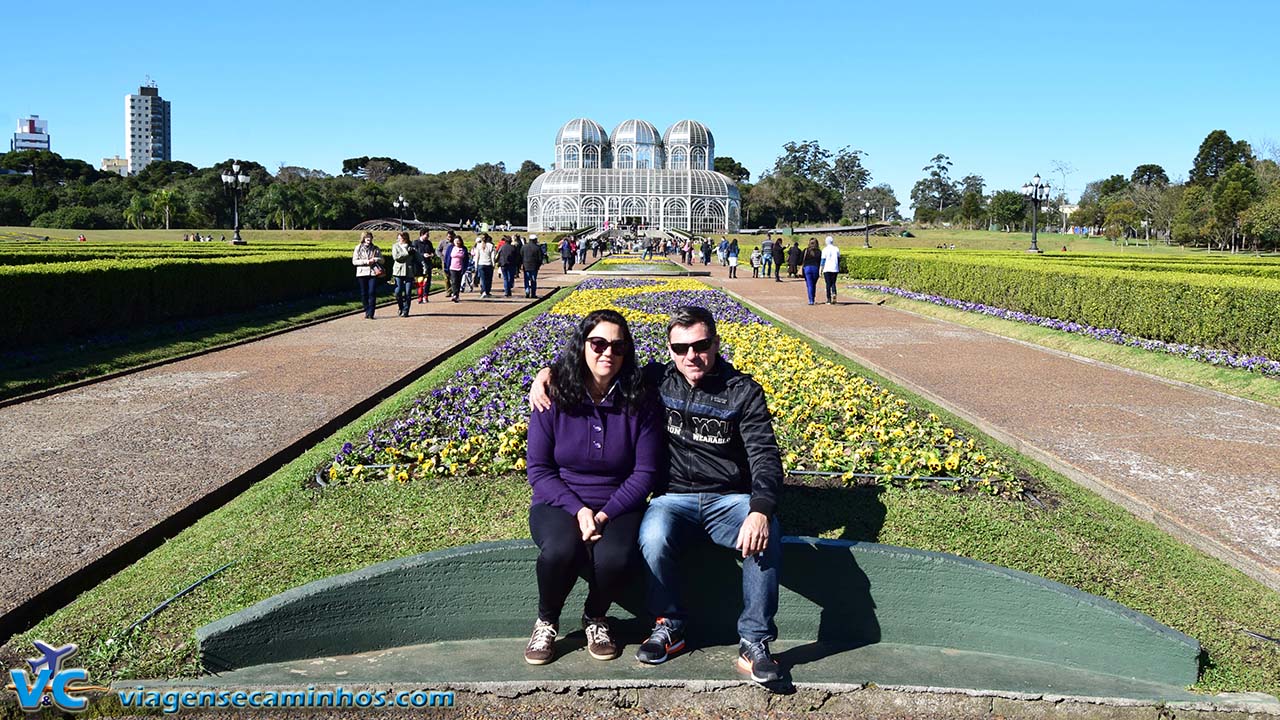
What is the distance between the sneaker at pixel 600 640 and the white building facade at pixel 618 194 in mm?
72151

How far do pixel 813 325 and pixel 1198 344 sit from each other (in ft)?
16.5

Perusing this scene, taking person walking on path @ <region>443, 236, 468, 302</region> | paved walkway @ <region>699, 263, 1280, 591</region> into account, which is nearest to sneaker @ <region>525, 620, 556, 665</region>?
paved walkway @ <region>699, 263, 1280, 591</region>

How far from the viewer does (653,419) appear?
12.1ft

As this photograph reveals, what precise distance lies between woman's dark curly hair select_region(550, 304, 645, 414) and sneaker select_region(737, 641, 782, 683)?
942 millimetres

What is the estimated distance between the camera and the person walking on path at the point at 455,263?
19.0 m

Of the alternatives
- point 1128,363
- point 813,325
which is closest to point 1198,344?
point 1128,363

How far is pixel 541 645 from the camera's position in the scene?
340 cm

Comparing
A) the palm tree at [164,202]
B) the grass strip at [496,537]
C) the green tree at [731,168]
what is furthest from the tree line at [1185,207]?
the palm tree at [164,202]

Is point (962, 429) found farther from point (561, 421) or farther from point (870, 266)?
point (870, 266)

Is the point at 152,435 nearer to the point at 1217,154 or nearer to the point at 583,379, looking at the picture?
the point at 583,379

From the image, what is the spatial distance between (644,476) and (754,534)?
1.66 ft

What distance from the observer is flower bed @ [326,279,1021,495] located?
5.36 m

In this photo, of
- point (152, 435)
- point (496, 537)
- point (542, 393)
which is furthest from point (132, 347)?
point (542, 393)

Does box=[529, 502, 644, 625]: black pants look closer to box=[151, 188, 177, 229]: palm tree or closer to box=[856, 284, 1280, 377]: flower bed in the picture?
box=[856, 284, 1280, 377]: flower bed
